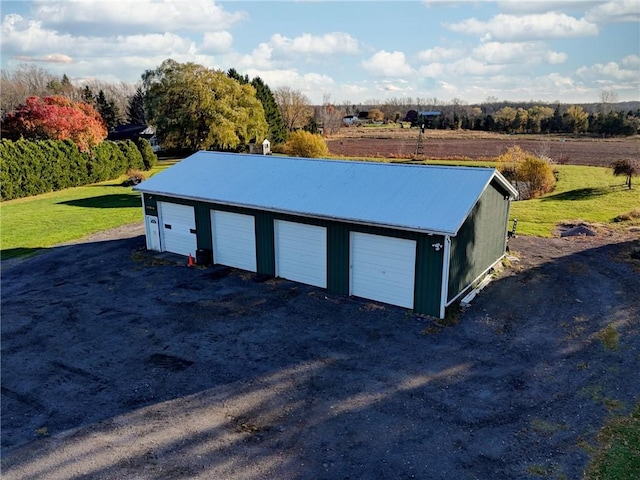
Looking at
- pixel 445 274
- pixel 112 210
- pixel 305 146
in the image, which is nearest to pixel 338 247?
pixel 445 274

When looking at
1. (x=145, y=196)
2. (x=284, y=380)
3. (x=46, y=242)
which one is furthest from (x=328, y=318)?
(x=46, y=242)

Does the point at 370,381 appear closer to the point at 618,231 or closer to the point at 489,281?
the point at 489,281

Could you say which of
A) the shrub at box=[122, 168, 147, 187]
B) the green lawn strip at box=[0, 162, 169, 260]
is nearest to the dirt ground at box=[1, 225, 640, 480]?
the green lawn strip at box=[0, 162, 169, 260]

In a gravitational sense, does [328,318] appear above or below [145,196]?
below

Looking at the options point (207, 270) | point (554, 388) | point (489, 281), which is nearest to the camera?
point (554, 388)

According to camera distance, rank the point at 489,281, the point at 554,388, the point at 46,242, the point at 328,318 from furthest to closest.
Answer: the point at 46,242
the point at 489,281
the point at 328,318
the point at 554,388

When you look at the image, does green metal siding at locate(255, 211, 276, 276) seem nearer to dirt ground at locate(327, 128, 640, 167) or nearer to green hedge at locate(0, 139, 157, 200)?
green hedge at locate(0, 139, 157, 200)
